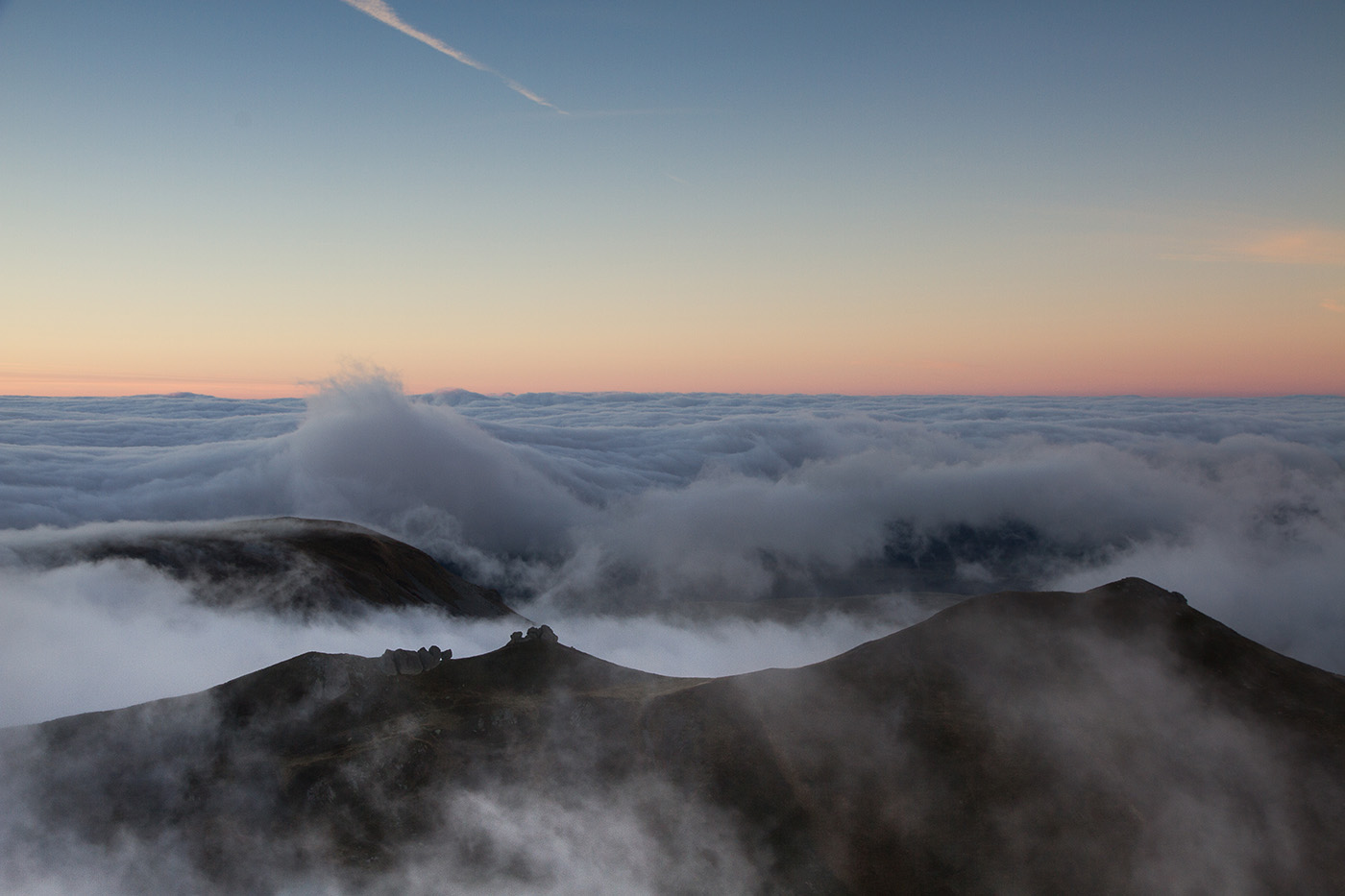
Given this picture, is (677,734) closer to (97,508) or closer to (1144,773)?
(1144,773)

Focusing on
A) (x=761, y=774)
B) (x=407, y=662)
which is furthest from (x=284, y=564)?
(x=761, y=774)

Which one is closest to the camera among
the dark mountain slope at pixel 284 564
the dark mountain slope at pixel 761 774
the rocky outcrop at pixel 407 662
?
the dark mountain slope at pixel 761 774

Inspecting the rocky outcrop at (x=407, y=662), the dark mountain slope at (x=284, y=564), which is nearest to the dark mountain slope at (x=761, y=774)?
the rocky outcrop at (x=407, y=662)

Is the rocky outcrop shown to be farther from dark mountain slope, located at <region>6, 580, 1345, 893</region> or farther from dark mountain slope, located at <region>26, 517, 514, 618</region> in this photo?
dark mountain slope, located at <region>26, 517, 514, 618</region>

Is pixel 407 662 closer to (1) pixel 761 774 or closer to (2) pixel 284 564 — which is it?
(1) pixel 761 774

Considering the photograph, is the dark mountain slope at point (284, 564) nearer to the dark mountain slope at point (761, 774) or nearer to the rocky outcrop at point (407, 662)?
the rocky outcrop at point (407, 662)

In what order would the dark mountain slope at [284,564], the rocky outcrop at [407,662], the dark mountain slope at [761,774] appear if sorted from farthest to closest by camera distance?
the dark mountain slope at [284,564] < the rocky outcrop at [407,662] < the dark mountain slope at [761,774]

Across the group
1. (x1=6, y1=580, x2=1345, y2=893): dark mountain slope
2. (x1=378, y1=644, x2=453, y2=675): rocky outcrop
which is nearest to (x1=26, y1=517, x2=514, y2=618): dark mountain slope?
(x1=378, y1=644, x2=453, y2=675): rocky outcrop

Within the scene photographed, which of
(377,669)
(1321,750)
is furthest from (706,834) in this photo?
(1321,750)

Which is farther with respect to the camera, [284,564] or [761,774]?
[284,564]
